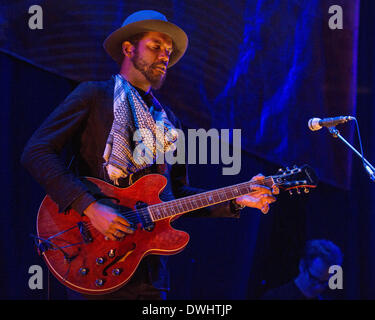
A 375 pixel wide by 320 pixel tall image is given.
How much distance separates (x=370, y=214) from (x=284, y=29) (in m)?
1.51

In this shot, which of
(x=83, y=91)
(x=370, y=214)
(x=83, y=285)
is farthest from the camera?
(x=370, y=214)

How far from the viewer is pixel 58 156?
2135mm

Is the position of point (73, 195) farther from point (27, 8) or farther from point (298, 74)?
point (298, 74)

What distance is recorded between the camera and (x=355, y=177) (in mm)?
3135

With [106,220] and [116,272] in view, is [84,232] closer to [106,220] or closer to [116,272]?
[106,220]

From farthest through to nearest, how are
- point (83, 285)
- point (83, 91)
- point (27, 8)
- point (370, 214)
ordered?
point (370, 214) → point (27, 8) → point (83, 91) → point (83, 285)

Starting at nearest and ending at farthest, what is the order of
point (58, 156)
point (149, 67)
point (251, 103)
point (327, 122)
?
point (58, 156) < point (327, 122) < point (149, 67) < point (251, 103)

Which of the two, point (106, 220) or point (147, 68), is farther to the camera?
point (147, 68)

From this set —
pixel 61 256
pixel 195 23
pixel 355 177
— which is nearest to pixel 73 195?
pixel 61 256

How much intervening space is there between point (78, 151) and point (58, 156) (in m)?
0.16

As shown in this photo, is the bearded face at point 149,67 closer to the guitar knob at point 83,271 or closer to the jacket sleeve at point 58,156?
the jacket sleeve at point 58,156

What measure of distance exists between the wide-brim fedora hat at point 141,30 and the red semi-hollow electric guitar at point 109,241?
88 cm

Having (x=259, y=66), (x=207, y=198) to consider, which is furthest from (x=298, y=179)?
(x=259, y=66)
